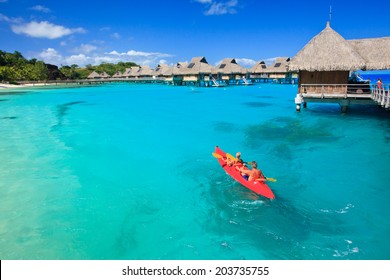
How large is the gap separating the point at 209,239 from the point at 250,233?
87cm

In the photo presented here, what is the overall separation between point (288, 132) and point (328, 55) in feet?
21.2

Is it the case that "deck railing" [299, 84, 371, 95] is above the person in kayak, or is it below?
above

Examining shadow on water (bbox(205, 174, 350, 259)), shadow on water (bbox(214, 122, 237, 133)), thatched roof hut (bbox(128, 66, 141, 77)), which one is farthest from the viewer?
thatched roof hut (bbox(128, 66, 141, 77))

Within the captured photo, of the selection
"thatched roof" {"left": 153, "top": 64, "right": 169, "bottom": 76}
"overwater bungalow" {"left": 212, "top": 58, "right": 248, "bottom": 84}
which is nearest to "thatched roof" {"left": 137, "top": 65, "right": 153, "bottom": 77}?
"thatched roof" {"left": 153, "top": 64, "right": 169, "bottom": 76}

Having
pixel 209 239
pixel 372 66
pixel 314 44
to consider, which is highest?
pixel 314 44

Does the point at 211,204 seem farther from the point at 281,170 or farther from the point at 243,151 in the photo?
the point at 243,151

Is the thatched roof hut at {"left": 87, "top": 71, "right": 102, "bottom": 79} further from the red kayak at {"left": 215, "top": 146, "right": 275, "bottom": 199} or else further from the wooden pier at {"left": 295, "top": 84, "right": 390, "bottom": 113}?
the red kayak at {"left": 215, "top": 146, "right": 275, "bottom": 199}

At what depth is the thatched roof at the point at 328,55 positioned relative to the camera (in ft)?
53.5

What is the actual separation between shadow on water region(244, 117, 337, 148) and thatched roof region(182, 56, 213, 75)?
33.8 m

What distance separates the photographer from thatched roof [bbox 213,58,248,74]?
51438 mm

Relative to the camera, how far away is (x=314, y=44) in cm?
1784

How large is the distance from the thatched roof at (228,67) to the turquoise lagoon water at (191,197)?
38.6 meters

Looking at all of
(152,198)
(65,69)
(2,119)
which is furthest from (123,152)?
(65,69)

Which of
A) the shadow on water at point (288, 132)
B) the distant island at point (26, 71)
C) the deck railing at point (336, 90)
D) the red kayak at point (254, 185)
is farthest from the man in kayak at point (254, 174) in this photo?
the distant island at point (26, 71)
